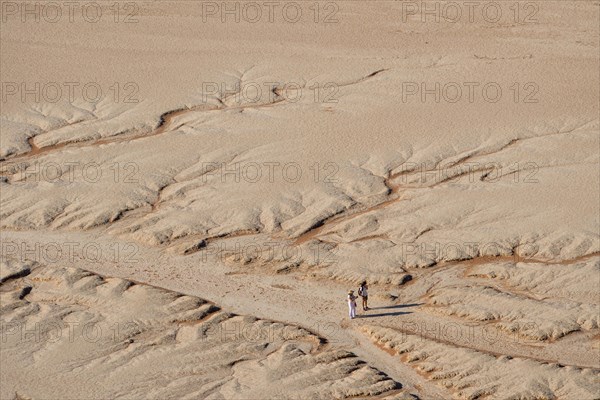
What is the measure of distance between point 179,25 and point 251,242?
38.4 feet

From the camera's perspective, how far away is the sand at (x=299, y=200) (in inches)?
983

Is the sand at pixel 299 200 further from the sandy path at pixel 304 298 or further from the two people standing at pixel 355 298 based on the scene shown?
the two people standing at pixel 355 298

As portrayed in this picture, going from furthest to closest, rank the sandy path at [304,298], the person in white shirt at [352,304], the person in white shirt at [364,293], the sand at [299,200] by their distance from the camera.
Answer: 1. the person in white shirt at [364,293]
2. the person in white shirt at [352,304]
3. the sandy path at [304,298]
4. the sand at [299,200]

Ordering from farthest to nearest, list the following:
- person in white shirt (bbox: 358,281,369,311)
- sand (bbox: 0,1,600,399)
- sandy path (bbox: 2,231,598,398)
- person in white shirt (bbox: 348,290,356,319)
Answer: person in white shirt (bbox: 358,281,369,311)
person in white shirt (bbox: 348,290,356,319)
sandy path (bbox: 2,231,598,398)
sand (bbox: 0,1,600,399)

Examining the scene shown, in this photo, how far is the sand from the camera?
983 inches

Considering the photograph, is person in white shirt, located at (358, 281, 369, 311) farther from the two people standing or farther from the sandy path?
the sandy path

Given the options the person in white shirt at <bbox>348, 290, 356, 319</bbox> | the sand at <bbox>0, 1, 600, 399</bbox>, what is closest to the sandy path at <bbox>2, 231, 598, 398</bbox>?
the sand at <bbox>0, 1, 600, 399</bbox>

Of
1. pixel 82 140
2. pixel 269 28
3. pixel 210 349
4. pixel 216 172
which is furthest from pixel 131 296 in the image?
pixel 269 28

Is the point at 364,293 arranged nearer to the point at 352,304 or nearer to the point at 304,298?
the point at 352,304

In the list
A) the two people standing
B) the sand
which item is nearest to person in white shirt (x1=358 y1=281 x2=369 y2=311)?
the two people standing

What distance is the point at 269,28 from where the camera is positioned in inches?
1491

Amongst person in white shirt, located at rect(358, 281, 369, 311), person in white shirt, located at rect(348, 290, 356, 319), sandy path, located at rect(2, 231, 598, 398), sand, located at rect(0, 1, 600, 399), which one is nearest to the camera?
sand, located at rect(0, 1, 600, 399)

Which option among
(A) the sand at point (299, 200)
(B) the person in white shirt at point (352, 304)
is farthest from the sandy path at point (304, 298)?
(B) the person in white shirt at point (352, 304)

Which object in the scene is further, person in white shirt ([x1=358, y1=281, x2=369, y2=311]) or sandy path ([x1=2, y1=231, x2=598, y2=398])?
person in white shirt ([x1=358, y1=281, x2=369, y2=311])
